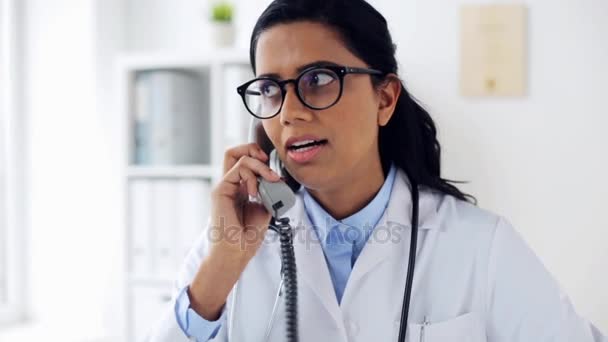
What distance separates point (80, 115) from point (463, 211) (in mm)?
1471

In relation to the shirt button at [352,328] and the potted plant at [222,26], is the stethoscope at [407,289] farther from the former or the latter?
the potted plant at [222,26]

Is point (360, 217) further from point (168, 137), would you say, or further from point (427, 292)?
point (168, 137)

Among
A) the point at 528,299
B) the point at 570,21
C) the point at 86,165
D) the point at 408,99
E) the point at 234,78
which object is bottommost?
the point at 528,299

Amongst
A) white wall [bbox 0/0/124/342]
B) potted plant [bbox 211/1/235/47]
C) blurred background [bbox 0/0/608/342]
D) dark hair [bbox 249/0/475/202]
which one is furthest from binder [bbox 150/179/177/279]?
dark hair [bbox 249/0/475/202]

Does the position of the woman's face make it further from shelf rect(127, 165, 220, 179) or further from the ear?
shelf rect(127, 165, 220, 179)

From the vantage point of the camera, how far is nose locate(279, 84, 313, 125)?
995 millimetres

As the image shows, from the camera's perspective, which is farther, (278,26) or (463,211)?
(463,211)

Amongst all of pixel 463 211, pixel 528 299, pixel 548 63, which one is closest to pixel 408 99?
pixel 463 211

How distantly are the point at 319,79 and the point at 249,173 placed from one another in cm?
25

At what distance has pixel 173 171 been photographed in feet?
5.69

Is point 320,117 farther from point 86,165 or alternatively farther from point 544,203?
point 86,165

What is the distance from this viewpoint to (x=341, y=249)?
115cm

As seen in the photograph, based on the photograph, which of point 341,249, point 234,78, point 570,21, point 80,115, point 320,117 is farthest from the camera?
point 80,115

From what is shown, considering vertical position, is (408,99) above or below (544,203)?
above
